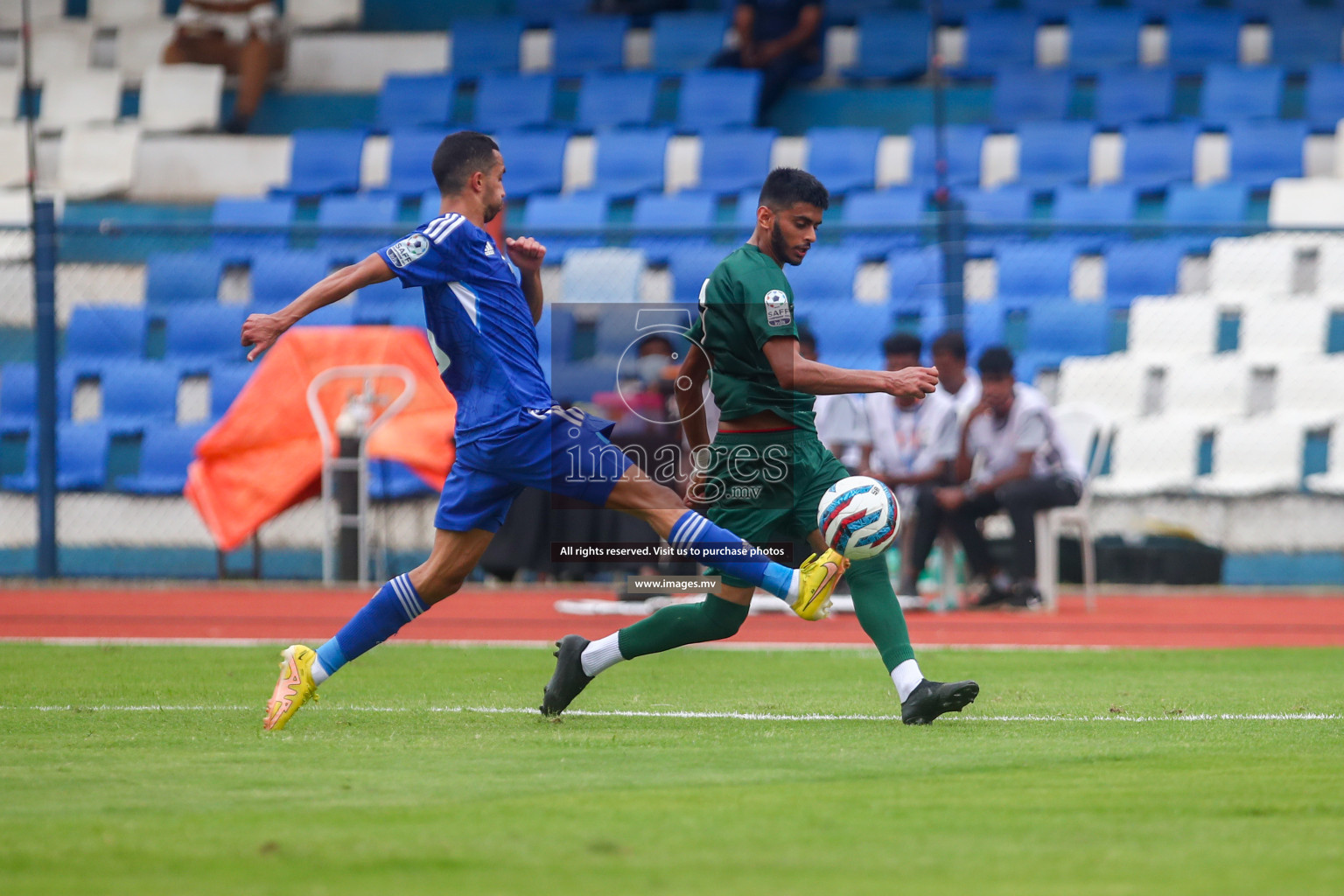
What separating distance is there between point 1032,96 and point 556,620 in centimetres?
1011

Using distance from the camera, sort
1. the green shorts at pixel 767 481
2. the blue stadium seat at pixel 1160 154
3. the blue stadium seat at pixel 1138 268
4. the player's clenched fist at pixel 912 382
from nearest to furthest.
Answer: the player's clenched fist at pixel 912 382 < the green shorts at pixel 767 481 < the blue stadium seat at pixel 1138 268 < the blue stadium seat at pixel 1160 154

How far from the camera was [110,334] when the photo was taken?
51.4 feet

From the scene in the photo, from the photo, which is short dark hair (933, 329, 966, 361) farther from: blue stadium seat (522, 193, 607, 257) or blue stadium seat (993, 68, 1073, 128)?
blue stadium seat (993, 68, 1073, 128)

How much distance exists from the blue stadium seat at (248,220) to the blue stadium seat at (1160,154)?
847 centimetres

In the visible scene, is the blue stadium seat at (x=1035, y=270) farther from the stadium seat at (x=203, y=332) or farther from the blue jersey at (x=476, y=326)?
the blue jersey at (x=476, y=326)

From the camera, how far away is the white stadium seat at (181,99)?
1931 cm

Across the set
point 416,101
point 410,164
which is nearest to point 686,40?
point 416,101

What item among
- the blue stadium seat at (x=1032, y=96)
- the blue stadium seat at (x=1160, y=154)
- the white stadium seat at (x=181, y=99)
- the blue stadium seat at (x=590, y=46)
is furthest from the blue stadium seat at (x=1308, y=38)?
the white stadium seat at (x=181, y=99)

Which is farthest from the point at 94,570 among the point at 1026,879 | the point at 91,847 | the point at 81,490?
the point at 1026,879

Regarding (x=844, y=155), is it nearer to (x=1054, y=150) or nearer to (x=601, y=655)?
(x=1054, y=150)

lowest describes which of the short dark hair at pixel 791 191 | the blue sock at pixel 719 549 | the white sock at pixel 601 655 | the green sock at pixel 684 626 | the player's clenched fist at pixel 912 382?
the white sock at pixel 601 655

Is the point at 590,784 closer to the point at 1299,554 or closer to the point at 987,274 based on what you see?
the point at 1299,554

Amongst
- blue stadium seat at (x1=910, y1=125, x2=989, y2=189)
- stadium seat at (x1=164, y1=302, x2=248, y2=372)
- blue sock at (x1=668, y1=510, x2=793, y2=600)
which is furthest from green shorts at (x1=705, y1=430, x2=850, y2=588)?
blue stadium seat at (x1=910, y1=125, x2=989, y2=189)

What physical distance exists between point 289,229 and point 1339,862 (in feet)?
36.1
